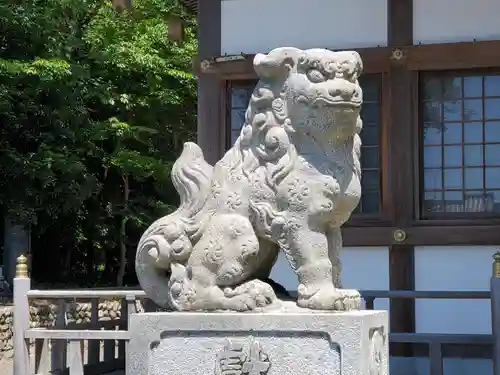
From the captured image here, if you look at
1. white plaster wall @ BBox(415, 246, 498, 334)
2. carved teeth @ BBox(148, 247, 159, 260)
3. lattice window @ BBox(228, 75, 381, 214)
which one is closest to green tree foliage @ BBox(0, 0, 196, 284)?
lattice window @ BBox(228, 75, 381, 214)

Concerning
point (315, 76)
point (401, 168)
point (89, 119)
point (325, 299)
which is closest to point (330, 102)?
point (315, 76)

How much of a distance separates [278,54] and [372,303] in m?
4.48

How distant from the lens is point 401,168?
348 inches

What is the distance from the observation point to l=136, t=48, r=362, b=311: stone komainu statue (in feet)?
13.3

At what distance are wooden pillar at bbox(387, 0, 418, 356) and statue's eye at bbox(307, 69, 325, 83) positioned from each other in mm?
4851

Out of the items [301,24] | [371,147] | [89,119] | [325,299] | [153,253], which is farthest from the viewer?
[89,119]

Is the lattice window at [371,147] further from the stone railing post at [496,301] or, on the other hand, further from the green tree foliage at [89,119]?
the green tree foliage at [89,119]

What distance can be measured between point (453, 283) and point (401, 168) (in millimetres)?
1259

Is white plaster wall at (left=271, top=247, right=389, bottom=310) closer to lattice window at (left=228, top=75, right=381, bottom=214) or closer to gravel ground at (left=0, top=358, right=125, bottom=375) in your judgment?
lattice window at (left=228, top=75, right=381, bottom=214)

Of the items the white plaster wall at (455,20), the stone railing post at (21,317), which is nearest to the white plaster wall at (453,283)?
the white plaster wall at (455,20)

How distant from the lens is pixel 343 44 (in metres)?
9.20

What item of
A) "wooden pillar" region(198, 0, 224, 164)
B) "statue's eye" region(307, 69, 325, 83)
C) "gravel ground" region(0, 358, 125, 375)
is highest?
"wooden pillar" region(198, 0, 224, 164)

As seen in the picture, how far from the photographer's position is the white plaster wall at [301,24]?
914 cm

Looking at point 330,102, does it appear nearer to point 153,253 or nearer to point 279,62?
point 279,62
